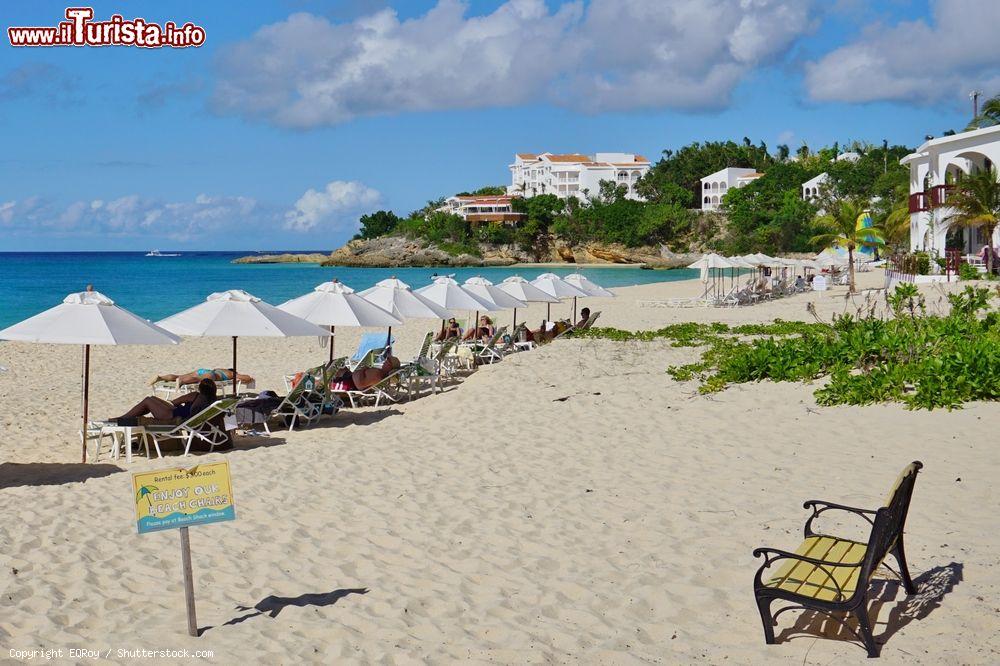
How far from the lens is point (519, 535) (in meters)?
6.07

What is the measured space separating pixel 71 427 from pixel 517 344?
8.12 meters

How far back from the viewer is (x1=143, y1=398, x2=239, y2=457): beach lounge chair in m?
8.84

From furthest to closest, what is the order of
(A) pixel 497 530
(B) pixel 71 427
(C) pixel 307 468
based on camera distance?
(B) pixel 71 427
(C) pixel 307 468
(A) pixel 497 530

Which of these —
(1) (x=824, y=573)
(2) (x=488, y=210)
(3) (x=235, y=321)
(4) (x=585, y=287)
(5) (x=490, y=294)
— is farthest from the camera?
(2) (x=488, y=210)

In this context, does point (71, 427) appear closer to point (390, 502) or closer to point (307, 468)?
point (307, 468)

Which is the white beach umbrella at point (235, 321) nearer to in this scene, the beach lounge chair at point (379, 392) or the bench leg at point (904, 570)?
the beach lounge chair at point (379, 392)

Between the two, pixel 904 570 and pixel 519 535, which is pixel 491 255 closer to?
pixel 519 535

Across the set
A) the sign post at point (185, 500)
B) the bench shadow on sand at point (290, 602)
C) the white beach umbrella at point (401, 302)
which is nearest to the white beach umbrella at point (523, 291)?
the white beach umbrella at point (401, 302)

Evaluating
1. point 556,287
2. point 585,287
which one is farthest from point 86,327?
point 585,287

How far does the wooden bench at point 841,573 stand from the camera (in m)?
4.01

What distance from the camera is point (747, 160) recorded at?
107688 millimetres

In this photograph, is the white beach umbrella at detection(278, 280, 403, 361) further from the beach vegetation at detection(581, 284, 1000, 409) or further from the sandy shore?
the beach vegetation at detection(581, 284, 1000, 409)

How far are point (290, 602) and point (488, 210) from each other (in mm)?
100112

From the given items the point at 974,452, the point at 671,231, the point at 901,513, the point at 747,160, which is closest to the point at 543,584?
the point at 901,513
